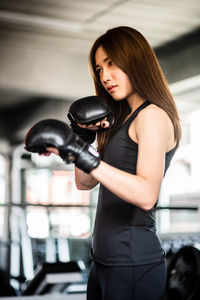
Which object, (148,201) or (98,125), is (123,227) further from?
(98,125)

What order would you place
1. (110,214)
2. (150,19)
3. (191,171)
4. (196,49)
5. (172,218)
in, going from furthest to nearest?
(172,218) < (191,171) < (196,49) < (150,19) < (110,214)

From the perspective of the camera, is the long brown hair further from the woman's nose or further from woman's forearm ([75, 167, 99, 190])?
woman's forearm ([75, 167, 99, 190])

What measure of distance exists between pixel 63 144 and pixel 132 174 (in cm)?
21

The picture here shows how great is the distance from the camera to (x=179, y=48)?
5.36 metres

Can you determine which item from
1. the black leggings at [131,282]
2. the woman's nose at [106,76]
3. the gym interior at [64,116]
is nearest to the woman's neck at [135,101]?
the woman's nose at [106,76]

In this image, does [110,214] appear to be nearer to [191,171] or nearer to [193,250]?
[193,250]

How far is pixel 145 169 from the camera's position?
1257 mm

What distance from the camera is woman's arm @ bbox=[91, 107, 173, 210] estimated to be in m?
1.23

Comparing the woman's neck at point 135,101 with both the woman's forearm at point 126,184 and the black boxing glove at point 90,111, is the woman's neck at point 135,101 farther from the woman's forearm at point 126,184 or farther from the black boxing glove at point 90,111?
the woman's forearm at point 126,184

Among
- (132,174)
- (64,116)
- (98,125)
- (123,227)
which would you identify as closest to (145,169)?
(132,174)

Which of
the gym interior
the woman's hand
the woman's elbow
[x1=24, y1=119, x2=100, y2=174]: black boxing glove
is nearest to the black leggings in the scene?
the woman's elbow

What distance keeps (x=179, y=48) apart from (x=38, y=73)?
1728mm

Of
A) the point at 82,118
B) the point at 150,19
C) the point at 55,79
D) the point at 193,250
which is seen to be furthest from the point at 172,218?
the point at 82,118

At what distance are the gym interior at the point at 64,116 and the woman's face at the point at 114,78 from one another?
178 cm
